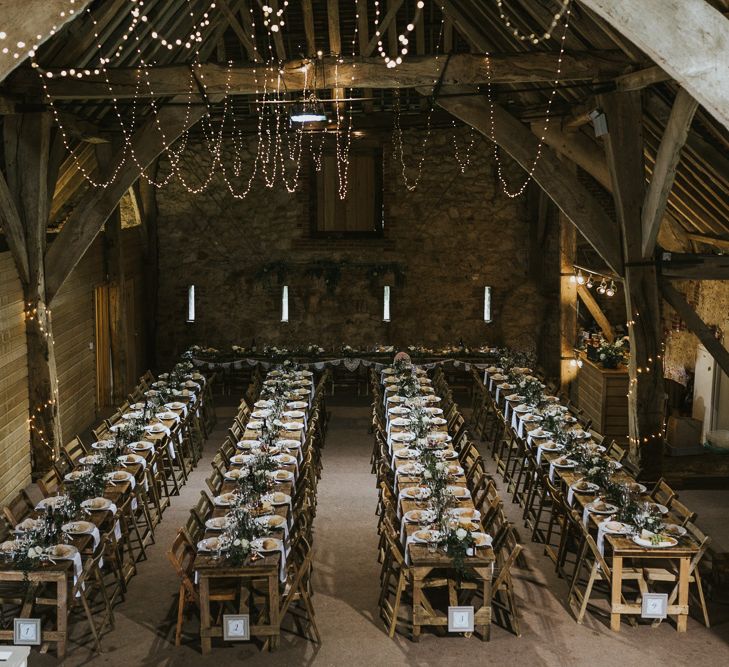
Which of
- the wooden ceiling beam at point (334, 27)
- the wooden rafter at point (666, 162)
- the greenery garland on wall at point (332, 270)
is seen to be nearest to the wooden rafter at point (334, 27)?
the wooden ceiling beam at point (334, 27)

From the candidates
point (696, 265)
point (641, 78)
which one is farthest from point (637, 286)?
point (641, 78)

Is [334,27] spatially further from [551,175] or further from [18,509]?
[18,509]

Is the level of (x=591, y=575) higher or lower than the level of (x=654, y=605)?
higher

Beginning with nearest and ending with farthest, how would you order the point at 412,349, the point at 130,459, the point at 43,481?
1. the point at 43,481
2. the point at 130,459
3. the point at 412,349

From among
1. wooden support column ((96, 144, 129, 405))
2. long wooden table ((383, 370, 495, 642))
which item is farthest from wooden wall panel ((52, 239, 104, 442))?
long wooden table ((383, 370, 495, 642))

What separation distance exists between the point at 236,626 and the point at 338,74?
5.43m

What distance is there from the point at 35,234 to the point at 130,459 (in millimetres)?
2702

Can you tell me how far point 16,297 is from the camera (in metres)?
10.5

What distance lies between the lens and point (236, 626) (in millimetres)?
6953

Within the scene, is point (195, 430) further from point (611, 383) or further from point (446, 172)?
point (446, 172)

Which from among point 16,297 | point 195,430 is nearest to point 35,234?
point 16,297

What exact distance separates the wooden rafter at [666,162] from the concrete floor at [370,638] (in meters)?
3.38

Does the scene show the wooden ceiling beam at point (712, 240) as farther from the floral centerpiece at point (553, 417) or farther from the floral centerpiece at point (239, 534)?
the floral centerpiece at point (239, 534)

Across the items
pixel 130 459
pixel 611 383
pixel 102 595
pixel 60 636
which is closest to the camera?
pixel 60 636
